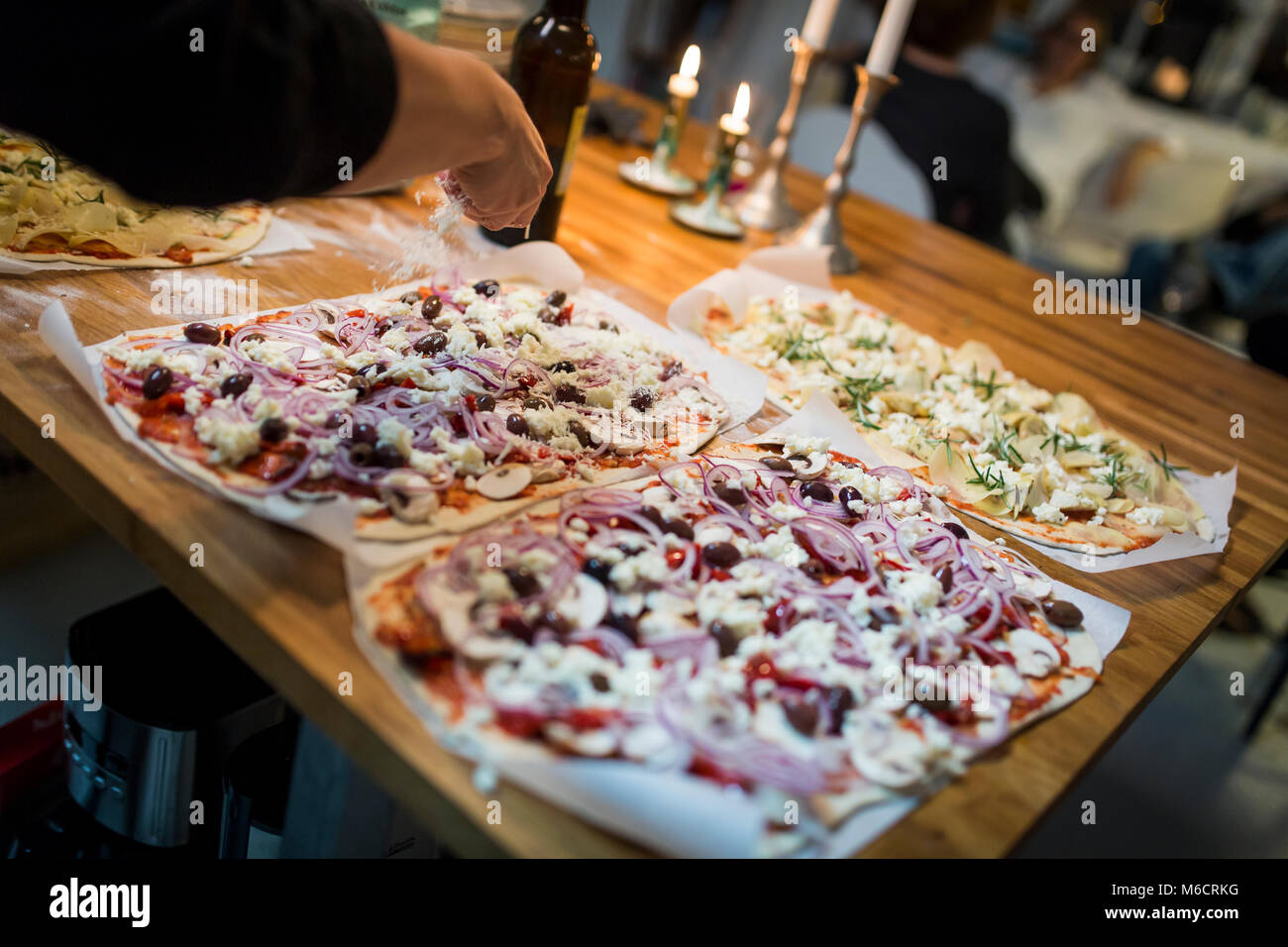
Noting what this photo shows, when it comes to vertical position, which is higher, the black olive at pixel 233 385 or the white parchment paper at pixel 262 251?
the black olive at pixel 233 385

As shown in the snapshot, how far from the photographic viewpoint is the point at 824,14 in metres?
2.14

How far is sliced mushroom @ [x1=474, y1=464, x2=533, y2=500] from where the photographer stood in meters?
1.09

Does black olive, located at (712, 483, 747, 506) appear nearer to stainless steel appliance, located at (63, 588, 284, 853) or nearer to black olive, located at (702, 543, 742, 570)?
black olive, located at (702, 543, 742, 570)

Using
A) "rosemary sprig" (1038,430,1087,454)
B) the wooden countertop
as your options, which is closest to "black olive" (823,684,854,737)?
the wooden countertop

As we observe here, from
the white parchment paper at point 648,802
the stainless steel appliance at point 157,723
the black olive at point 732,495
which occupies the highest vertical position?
the black olive at point 732,495

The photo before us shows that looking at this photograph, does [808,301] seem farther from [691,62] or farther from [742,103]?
[691,62]

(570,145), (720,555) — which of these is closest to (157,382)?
(720,555)

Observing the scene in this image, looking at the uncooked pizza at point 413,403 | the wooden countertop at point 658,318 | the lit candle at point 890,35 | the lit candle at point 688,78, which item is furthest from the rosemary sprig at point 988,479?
the lit candle at point 688,78

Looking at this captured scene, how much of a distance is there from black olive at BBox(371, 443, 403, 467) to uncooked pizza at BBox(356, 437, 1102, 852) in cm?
13

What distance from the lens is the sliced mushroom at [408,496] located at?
1.01 meters

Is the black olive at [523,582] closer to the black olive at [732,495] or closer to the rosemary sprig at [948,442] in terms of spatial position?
the black olive at [732,495]

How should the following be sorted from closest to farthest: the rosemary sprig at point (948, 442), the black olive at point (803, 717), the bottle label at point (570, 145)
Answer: the black olive at point (803, 717) < the rosemary sprig at point (948, 442) < the bottle label at point (570, 145)

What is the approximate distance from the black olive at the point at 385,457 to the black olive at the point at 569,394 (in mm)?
297
